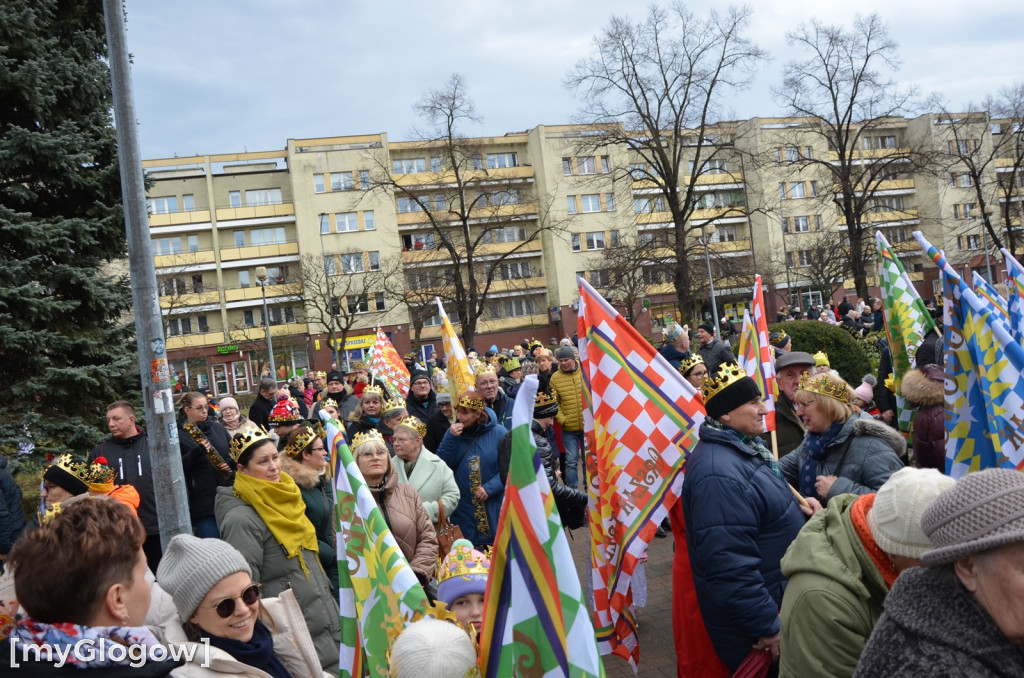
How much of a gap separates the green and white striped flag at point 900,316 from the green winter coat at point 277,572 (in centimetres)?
494

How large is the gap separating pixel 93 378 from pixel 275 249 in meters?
49.5

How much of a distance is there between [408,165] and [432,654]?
60.7 meters

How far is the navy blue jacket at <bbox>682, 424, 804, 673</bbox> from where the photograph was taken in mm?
3275

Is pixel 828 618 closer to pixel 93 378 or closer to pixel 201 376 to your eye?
pixel 93 378

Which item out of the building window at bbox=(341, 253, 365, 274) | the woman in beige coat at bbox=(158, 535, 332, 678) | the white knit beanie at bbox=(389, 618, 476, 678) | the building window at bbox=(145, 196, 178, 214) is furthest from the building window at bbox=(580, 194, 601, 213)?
the white knit beanie at bbox=(389, 618, 476, 678)

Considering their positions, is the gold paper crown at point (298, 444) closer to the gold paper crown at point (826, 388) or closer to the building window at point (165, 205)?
the gold paper crown at point (826, 388)

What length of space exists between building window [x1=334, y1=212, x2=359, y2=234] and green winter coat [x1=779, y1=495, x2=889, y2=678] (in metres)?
58.2

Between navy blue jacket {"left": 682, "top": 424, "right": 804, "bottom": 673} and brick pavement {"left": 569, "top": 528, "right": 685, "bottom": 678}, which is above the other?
navy blue jacket {"left": 682, "top": 424, "right": 804, "bottom": 673}

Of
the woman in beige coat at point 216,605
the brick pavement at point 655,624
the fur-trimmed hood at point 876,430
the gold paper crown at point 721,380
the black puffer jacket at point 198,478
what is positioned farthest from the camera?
the black puffer jacket at point 198,478

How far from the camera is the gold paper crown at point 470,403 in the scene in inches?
Answer: 253

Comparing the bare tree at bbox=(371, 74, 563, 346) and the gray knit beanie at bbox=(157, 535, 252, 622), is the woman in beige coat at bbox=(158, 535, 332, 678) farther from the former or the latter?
the bare tree at bbox=(371, 74, 563, 346)

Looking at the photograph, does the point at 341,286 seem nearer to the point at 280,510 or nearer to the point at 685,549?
the point at 280,510

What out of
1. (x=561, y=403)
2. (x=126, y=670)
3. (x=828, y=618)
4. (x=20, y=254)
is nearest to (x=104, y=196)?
(x=20, y=254)

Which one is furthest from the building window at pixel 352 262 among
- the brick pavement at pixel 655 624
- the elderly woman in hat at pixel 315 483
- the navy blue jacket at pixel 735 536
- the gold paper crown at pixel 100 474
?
the navy blue jacket at pixel 735 536
